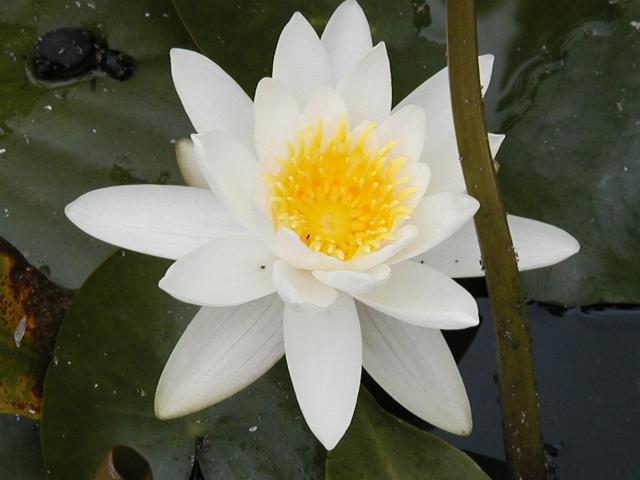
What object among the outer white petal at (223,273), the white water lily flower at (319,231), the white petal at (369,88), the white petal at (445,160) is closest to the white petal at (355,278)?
the white water lily flower at (319,231)

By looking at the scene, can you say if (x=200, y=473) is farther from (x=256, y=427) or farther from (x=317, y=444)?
(x=317, y=444)

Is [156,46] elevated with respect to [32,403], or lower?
elevated

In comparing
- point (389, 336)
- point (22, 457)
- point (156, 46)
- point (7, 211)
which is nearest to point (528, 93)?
point (389, 336)

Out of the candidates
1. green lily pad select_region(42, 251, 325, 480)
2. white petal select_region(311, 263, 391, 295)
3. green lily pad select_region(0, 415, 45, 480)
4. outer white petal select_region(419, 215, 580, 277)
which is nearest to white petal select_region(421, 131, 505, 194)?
outer white petal select_region(419, 215, 580, 277)

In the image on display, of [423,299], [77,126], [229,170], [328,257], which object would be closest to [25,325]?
[77,126]

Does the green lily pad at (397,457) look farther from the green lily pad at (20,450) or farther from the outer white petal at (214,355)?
the green lily pad at (20,450)

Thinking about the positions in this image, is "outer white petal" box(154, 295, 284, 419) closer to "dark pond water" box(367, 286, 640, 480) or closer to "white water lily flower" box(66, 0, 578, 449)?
"white water lily flower" box(66, 0, 578, 449)
